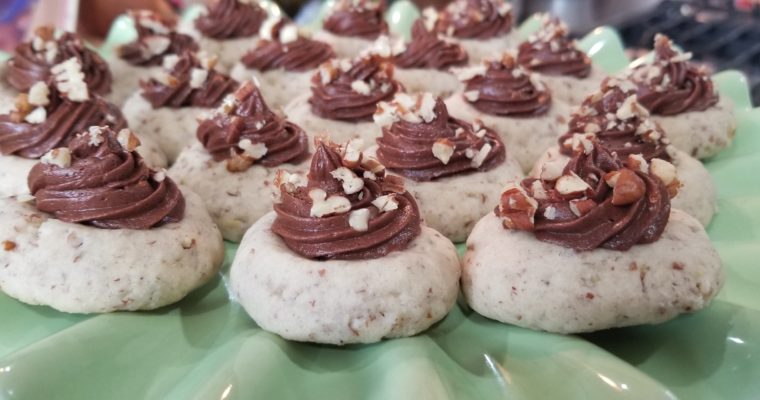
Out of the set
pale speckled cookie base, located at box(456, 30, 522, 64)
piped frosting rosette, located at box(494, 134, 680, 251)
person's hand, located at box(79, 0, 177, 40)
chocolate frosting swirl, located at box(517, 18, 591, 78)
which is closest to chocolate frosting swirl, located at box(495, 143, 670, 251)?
piped frosting rosette, located at box(494, 134, 680, 251)

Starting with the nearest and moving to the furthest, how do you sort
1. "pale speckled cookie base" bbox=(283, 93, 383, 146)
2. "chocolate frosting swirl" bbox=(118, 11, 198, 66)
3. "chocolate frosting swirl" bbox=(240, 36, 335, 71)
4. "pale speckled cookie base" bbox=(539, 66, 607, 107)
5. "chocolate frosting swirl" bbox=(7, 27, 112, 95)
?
"pale speckled cookie base" bbox=(283, 93, 383, 146) → "chocolate frosting swirl" bbox=(7, 27, 112, 95) → "pale speckled cookie base" bbox=(539, 66, 607, 107) → "chocolate frosting swirl" bbox=(240, 36, 335, 71) → "chocolate frosting swirl" bbox=(118, 11, 198, 66)

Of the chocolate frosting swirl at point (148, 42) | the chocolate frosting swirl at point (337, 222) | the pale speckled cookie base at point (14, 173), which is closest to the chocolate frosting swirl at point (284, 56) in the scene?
the chocolate frosting swirl at point (148, 42)

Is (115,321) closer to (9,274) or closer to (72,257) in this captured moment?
(72,257)

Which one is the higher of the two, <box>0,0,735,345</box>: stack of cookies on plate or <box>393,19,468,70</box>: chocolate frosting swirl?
<box>0,0,735,345</box>: stack of cookies on plate

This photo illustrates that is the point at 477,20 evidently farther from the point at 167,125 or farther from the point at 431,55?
the point at 167,125

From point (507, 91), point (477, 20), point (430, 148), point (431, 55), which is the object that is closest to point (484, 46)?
point (477, 20)

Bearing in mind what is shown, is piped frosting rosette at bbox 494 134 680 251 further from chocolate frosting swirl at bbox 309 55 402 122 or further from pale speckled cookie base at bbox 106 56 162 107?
pale speckled cookie base at bbox 106 56 162 107
